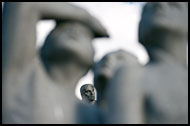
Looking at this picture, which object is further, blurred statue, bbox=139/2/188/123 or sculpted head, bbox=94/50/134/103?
sculpted head, bbox=94/50/134/103

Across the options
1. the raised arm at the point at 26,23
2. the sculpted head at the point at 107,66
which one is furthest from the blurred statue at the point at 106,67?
the raised arm at the point at 26,23

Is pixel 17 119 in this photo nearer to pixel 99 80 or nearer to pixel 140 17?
pixel 99 80

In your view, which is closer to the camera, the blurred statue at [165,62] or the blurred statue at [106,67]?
the blurred statue at [165,62]

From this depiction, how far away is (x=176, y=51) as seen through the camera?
7.89 feet

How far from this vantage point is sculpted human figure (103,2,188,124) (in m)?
2.19

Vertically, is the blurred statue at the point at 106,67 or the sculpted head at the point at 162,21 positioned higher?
the sculpted head at the point at 162,21

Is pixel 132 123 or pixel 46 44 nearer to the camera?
pixel 132 123

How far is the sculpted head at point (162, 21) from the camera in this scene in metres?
2.39

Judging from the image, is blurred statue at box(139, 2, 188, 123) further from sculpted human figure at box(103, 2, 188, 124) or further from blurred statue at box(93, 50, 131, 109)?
blurred statue at box(93, 50, 131, 109)

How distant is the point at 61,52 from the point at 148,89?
390 mm

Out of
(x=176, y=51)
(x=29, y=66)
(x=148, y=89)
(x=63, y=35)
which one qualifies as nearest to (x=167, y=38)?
(x=176, y=51)

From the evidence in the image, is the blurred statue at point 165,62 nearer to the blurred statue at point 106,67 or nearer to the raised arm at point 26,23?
the blurred statue at point 106,67

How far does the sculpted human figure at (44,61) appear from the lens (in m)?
2.22

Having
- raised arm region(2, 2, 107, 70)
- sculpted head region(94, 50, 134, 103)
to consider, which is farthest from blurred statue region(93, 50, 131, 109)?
raised arm region(2, 2, 107, 70)
